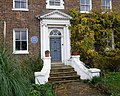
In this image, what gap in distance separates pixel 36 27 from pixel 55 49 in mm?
2171

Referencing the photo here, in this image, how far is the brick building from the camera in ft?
55.7

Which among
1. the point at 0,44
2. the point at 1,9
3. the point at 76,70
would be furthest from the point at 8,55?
the point at 1,9

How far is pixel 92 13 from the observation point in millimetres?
18250

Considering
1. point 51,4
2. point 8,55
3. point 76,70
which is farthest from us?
point 51,4

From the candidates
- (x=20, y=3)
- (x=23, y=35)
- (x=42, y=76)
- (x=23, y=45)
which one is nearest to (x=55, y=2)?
(x=20, y=3)

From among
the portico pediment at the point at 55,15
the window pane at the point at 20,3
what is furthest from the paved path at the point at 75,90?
the window pane at the point at 20,3

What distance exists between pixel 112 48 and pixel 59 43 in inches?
169

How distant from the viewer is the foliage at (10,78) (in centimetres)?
629

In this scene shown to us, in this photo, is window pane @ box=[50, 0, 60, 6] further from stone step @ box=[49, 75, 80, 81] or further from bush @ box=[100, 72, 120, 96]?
bush @ box=[100, 72, 120, 96]

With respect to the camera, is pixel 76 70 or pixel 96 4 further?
pixel 96 4

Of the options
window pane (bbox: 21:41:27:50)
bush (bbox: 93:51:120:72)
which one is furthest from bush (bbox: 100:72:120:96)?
window pane (bbox: 21:41:27:50)

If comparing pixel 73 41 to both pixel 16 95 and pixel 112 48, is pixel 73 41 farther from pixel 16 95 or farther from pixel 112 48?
pixel 16 95

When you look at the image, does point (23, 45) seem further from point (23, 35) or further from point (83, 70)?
point (83, 70)

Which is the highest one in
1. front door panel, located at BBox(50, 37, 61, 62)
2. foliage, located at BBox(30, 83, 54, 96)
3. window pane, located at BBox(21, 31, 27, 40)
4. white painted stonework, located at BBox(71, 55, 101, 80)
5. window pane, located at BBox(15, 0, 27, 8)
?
window pane, located at BBox(15, 0, 27, 8)
